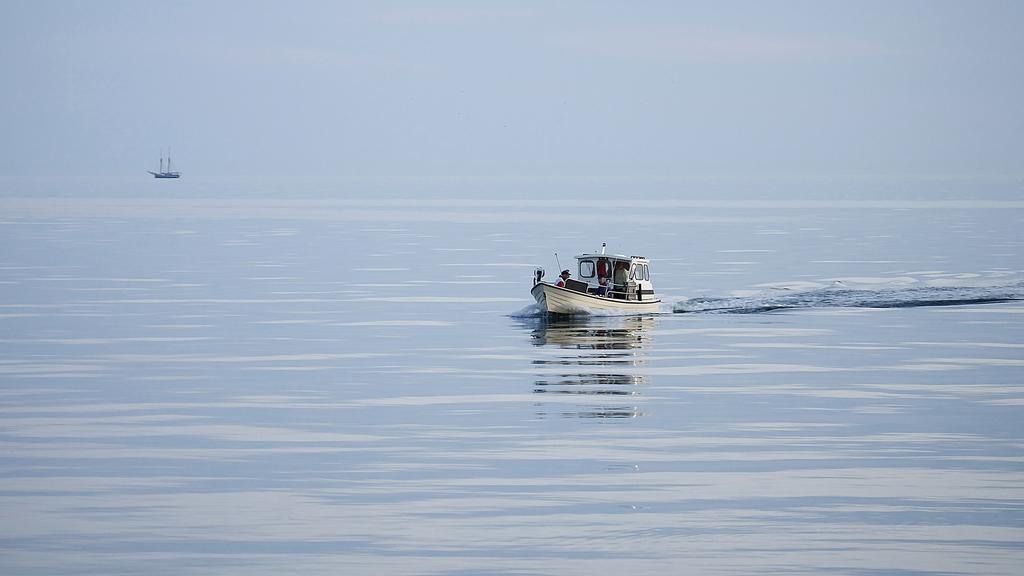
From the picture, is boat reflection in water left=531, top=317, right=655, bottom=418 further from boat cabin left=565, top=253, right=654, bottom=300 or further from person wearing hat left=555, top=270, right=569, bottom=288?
boat cabin left=565, top=253, right=654, bottom=300

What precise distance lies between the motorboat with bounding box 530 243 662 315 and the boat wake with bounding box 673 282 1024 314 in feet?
6.06

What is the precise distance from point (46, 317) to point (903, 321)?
1168 inches

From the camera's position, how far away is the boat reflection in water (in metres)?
36.7

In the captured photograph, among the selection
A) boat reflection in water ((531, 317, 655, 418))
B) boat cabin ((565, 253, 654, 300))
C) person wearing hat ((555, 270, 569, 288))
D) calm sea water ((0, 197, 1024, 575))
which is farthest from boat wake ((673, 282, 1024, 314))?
person wearing hat ((555, 270, 569, 288))

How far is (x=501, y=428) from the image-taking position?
108 feet

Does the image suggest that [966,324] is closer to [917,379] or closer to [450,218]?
[917,379]

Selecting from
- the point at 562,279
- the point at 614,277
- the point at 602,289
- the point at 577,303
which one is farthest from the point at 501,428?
the point at 614,277

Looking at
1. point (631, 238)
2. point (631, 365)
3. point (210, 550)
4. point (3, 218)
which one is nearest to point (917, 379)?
point (631, 365)

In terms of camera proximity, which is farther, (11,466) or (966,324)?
(966,324)

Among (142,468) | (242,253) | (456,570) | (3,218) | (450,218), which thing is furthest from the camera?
(450,218)

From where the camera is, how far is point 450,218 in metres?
165

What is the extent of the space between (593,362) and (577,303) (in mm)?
13492

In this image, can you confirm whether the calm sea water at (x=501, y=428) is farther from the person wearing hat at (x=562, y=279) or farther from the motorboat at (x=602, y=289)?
the person wearing hat at (x=562, y=279)

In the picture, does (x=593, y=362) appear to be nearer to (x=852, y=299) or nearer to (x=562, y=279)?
(x=562, y=279)
